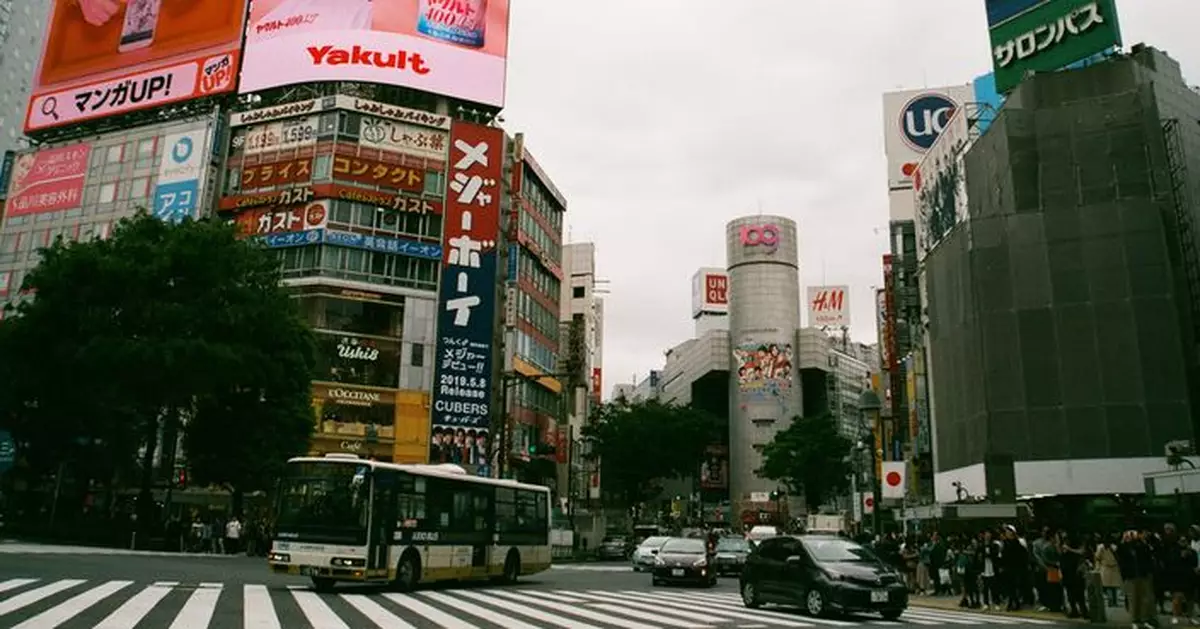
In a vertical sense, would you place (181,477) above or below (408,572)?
above

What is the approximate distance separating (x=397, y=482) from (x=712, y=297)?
127990 millimetres

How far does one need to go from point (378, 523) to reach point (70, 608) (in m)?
6.33

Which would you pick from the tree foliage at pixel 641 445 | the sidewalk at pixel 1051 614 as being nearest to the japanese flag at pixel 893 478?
the sidewalk at pixel 1051 614

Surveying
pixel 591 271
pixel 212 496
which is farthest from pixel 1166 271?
pixel 591 271

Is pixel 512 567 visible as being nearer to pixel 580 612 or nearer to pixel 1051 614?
pixel 580 612

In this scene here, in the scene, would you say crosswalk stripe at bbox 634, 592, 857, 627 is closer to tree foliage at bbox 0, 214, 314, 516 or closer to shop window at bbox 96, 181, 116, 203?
tree foliage at bbox 0, 214, 314, 516

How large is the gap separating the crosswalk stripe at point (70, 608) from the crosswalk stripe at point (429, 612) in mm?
4532

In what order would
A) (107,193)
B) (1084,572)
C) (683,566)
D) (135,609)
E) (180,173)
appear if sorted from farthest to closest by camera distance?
(107,193) < (180,173) < (683,566) < (1084,572) < (135,609)

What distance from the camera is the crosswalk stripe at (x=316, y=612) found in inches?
455

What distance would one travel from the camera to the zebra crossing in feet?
37.7

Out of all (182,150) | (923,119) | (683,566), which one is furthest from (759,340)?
(683,566)

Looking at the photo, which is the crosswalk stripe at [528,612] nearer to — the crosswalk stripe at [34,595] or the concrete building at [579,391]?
the crosswalk stripe at [34,595]

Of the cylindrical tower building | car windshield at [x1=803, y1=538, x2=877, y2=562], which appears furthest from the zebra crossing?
the cylindrical tower building

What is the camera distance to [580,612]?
1472 centimetres
